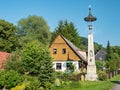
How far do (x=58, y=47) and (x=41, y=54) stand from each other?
30807 millimetres

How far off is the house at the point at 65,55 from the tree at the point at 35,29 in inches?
707

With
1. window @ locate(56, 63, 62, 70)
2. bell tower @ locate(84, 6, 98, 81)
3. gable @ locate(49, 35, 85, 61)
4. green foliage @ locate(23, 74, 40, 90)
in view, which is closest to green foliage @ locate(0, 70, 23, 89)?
green foliage @ locate(23, 74, 40, 90)

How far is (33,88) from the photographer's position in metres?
25.8

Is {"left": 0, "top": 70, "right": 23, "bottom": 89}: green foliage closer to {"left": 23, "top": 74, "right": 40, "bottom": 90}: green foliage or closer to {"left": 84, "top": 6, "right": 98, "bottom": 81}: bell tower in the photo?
{"left": 23, "top": 74, "right": 40, "bottom": 90}: green foliage

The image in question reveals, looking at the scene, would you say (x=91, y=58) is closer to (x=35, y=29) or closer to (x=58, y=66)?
(x=58, y=66)

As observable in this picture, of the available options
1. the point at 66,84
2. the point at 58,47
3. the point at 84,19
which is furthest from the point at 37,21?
the point at 66,84

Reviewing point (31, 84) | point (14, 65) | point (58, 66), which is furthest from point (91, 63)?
point (31, 84)

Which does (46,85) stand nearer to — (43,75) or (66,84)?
(43,75)

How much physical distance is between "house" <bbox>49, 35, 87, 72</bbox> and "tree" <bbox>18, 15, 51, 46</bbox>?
1796 cm

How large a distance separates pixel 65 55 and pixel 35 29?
23.1 metres

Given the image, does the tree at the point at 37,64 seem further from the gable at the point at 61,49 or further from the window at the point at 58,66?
the window at the point at 58,66

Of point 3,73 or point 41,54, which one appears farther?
point 41,54

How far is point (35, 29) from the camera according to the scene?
8288cm

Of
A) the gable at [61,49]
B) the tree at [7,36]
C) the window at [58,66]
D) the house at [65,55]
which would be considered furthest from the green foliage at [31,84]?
the tree at [7,36]
